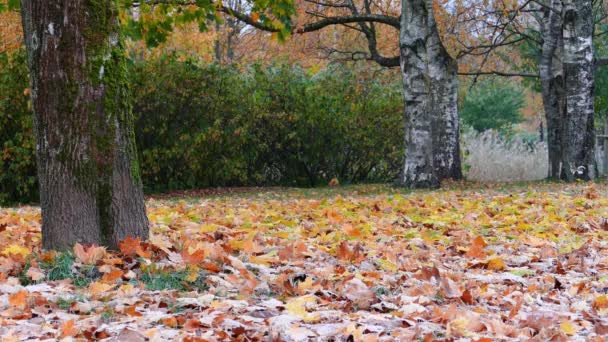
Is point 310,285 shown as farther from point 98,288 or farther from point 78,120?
point 78,120

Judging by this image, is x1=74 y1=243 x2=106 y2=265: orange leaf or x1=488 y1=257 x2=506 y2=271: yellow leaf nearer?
x1=74 y1=243 x2=106 y2=265: orange leaf

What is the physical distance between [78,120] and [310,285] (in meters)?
1.71

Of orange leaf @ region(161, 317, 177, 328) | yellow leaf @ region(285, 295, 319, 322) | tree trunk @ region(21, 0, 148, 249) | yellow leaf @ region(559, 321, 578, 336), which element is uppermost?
tree trunk @ region(21, 0, 148, 249)

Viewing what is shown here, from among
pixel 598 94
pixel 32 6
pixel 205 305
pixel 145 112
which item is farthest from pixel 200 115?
pixel 598 94

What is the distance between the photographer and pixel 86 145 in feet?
15.0

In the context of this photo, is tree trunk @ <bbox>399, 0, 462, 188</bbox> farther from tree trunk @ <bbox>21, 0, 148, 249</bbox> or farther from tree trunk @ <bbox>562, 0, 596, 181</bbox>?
tree trunk @ <bbox>21, 0, 148, 249</bbox>

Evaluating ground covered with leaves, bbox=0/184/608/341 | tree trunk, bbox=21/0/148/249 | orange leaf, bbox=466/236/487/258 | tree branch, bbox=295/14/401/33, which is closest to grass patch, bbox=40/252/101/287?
ground covered with leaves, bbox=0/184/608/341

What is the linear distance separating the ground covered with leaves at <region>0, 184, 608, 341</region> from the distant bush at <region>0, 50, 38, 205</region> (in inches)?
252

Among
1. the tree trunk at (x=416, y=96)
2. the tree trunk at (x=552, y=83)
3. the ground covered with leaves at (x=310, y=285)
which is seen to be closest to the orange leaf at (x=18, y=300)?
the ground covered with leaves at (x=310, y=285)

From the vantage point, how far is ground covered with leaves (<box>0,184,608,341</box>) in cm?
316

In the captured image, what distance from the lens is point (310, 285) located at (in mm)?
3916

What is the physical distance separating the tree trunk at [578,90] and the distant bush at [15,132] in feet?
31.4

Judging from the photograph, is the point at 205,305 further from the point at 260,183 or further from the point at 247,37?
the point at 247,37

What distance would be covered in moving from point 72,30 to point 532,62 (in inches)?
786
